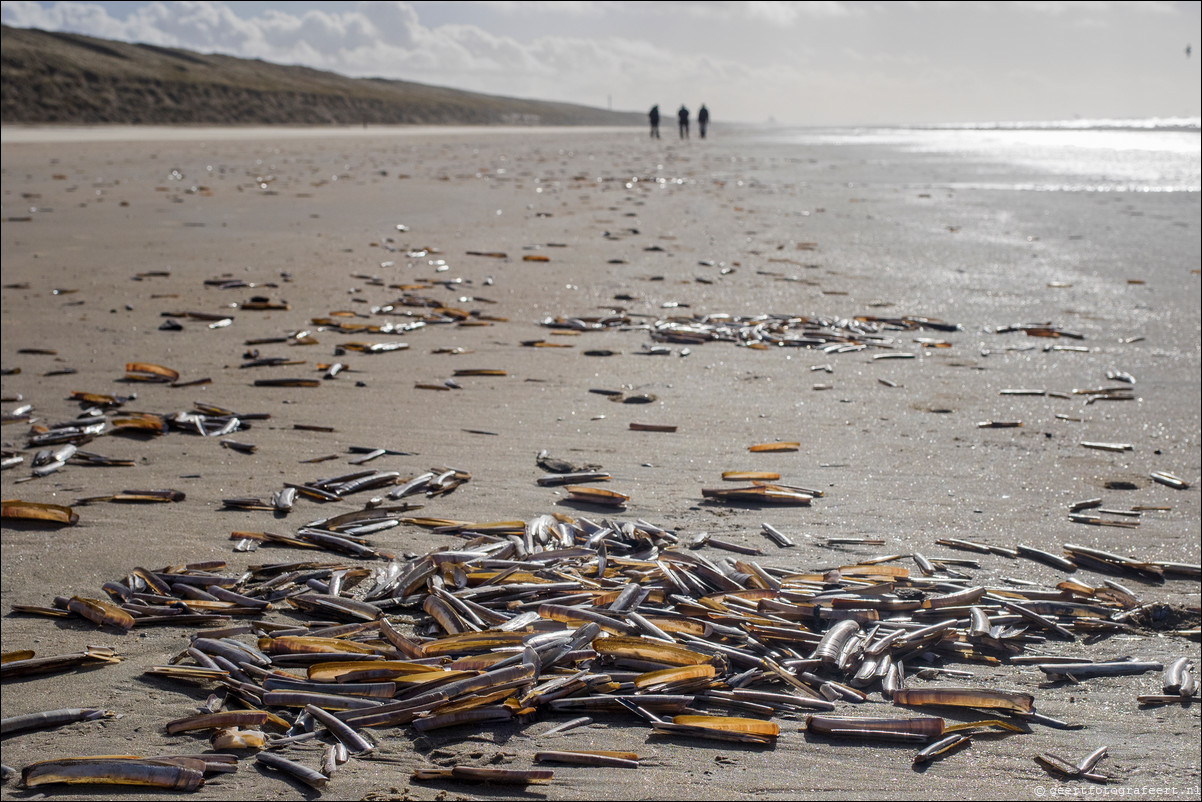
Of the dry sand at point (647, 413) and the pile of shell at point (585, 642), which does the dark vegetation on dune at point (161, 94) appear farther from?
the pile of shell at point (585, 642)

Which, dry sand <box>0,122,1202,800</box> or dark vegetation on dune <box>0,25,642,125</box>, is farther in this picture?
dark vegetation on dune <box>0,25,642,125</box>

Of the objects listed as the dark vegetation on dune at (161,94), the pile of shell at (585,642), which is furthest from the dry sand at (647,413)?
the dark vegetation on dune at (161,94)

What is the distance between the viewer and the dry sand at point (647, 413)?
7.06 ft

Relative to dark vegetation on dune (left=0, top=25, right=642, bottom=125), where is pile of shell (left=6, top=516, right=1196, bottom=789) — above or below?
below

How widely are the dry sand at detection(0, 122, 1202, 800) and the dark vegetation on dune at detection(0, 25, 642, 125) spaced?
195ft

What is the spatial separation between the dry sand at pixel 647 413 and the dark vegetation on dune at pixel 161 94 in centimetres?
5943

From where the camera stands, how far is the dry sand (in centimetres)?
215

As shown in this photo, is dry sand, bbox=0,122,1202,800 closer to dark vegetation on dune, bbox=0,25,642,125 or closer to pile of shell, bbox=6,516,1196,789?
pile of shell, bbox=6,516,1196,789

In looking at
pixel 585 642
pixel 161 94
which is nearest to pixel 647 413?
pixel 585 642

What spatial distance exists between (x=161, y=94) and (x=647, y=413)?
8074 centimetres

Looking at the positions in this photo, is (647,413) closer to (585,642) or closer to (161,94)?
(585,642)

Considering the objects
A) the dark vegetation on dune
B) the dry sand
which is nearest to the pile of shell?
the dry sand

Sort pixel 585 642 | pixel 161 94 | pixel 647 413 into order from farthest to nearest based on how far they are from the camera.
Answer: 1. pixel 161 94
2. pixel 647 413
3. pixel 585 642

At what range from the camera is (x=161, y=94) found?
7325 cm
